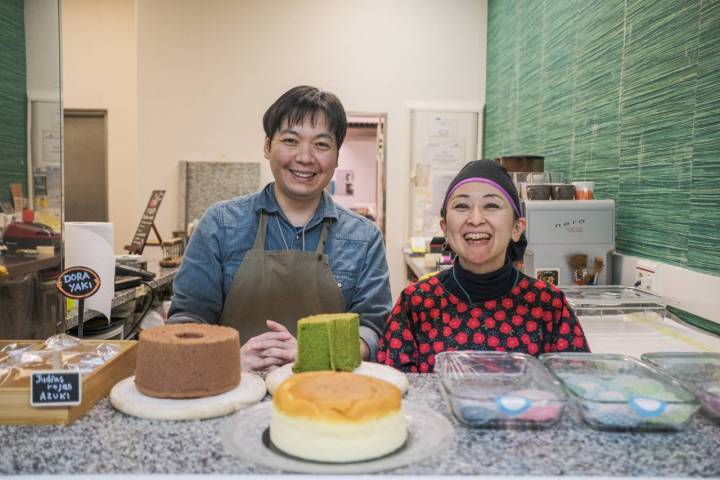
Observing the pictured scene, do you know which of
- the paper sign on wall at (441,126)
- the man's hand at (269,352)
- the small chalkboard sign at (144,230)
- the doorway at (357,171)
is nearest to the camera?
the man's hand at (269,352)

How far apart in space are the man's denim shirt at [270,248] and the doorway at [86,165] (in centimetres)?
494

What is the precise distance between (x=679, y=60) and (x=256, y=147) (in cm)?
387

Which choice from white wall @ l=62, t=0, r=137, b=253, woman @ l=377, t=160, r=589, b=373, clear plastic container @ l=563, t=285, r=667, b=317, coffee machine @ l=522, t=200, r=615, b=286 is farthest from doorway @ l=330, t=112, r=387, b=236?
woman @ l=377, t=160, r=589, b=373

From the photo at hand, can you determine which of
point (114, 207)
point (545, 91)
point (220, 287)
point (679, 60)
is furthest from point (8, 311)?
point (114, 207)

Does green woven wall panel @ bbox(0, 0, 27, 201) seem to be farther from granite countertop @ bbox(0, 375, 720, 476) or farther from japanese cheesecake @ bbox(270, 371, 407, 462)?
japanese cheesecake @ bbox(270, 371, 407, 462)

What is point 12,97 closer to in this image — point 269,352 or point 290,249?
point 290,249

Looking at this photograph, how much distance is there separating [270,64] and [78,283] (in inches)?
181

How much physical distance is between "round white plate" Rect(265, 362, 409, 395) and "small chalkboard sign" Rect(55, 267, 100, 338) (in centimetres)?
42

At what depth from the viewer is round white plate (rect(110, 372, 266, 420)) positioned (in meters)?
1.10

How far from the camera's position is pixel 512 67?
4867 millimetres

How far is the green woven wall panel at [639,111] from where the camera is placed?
7.71 ft

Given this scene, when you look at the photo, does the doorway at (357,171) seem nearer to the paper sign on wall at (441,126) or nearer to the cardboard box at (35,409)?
the paper sign on wall at (441,126)

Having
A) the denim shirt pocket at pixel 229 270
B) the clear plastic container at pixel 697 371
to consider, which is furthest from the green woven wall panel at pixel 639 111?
the denim shirt pocket at pixel 229 270

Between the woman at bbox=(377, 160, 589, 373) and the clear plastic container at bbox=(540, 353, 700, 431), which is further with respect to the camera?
the woman at bbox=(377, 160, 589, 373)
